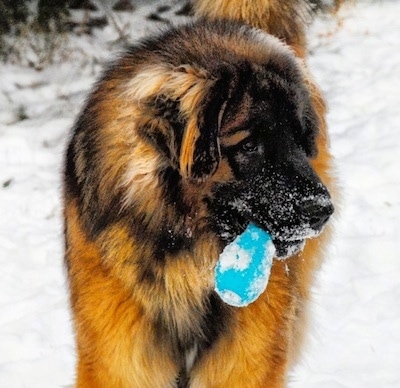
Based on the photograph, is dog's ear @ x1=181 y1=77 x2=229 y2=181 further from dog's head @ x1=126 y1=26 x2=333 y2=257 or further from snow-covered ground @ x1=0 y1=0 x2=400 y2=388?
snow-covered ground @ x1=0 y1=0 x2=400 y2=388

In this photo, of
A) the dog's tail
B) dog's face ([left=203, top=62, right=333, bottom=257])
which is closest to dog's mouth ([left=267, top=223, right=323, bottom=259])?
dog's face ([left=203, top=62, right=333, bottom=257])

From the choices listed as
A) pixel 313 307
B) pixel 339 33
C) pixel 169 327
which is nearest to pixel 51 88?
pixel 339 33

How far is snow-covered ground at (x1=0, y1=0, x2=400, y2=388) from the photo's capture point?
3.97 metres

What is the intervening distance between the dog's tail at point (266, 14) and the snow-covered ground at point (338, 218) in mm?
978

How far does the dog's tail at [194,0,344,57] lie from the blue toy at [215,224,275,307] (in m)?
1.24

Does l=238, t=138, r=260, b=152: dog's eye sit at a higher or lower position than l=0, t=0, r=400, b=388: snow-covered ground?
higher

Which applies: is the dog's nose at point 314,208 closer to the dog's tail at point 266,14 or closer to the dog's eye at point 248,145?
the dog's eye at point 248,145

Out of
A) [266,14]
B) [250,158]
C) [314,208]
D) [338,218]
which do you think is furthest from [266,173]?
[338,218]

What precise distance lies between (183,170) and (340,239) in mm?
2464

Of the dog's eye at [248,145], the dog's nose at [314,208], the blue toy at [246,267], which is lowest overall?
the blue toy at [246,267]

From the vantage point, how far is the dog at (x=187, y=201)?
2545 millimetres

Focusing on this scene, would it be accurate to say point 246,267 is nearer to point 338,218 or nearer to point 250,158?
point 250,158

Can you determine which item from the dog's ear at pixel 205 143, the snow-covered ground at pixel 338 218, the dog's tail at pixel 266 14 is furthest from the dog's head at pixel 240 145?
the snow-covered ground at pixel 338 218

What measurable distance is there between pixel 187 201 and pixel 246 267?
0.97 feet
